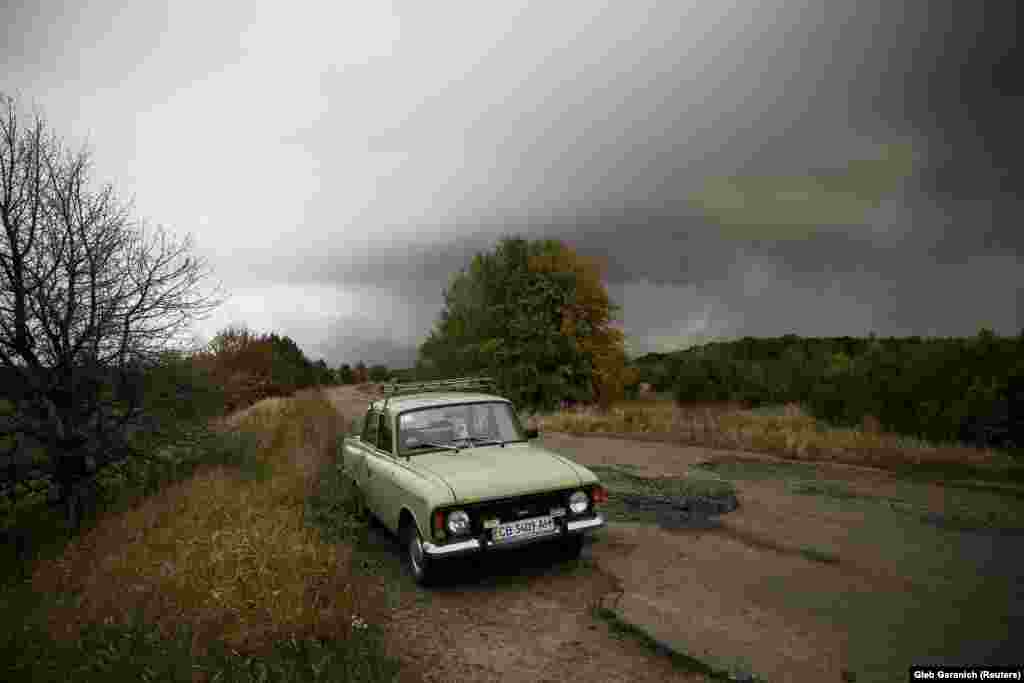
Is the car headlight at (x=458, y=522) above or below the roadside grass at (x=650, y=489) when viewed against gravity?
above

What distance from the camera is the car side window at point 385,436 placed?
6.30 m

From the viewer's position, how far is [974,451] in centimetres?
1029

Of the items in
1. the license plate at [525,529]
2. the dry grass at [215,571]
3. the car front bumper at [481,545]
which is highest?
the license plate at [525,529]

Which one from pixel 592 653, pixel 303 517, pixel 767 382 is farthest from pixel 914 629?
pixel 767 382

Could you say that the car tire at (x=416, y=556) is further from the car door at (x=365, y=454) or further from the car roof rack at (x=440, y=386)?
the car roof rack at (x=440, y=386)

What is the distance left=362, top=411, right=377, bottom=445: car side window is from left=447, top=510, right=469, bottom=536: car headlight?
94.0 inches

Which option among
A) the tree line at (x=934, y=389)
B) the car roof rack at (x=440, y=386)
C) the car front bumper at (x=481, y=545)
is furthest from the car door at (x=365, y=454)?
the tree line at (x=934, y=389)

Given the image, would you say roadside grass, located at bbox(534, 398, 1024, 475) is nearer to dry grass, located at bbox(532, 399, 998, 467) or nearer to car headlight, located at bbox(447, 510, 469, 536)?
dry grass, located at bbox(532, 399, 998, 467)

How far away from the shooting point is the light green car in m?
4.78

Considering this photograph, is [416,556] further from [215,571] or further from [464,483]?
[215,571]

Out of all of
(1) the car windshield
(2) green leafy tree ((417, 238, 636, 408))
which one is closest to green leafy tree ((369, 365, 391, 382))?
(2) green leafy tree ((417, 238, 636, 408))

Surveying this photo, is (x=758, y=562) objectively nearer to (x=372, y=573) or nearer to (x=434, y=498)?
(x=434, y=498)

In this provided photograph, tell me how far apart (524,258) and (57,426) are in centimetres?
2327

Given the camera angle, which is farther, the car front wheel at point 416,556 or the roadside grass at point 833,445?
the roadside grass at point 833,445
